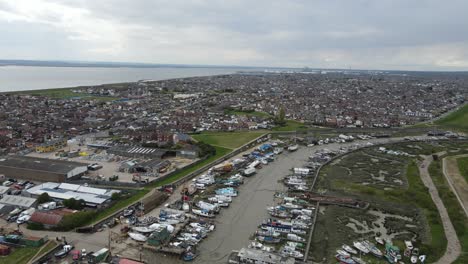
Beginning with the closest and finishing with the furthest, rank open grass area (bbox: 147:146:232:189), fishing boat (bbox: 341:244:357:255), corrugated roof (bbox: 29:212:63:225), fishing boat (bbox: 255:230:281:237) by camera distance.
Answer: fishing boat (bbox: 341:244:357:255), fishing boat (bbox: 255:230:281:237), corrugated roof (bbox: 29:212:63:225), open grass area (bbox: 147:146:232:189)

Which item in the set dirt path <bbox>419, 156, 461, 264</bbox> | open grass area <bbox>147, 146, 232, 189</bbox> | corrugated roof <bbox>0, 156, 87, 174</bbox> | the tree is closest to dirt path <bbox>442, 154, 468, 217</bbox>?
dirt path <bbox>419, 156, 461, 264</bbox>

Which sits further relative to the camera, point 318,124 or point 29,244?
point 318,124

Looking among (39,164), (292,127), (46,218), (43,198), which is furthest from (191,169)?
(292,127)

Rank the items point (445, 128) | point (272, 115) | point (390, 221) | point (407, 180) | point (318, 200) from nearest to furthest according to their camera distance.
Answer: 1. point (390, 221)
2. point (318, 200)
3. point (407, 180)
4. point (445, 128)
5. point (272, 115)

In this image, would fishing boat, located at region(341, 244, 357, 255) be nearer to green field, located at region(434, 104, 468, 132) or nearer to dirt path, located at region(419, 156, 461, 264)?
dirt path, located at region(419, 156, 461, 264)

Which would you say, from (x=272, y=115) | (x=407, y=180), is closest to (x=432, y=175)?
(x=407, y=180)

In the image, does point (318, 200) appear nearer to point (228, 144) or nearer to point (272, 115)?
point (228, 144)
